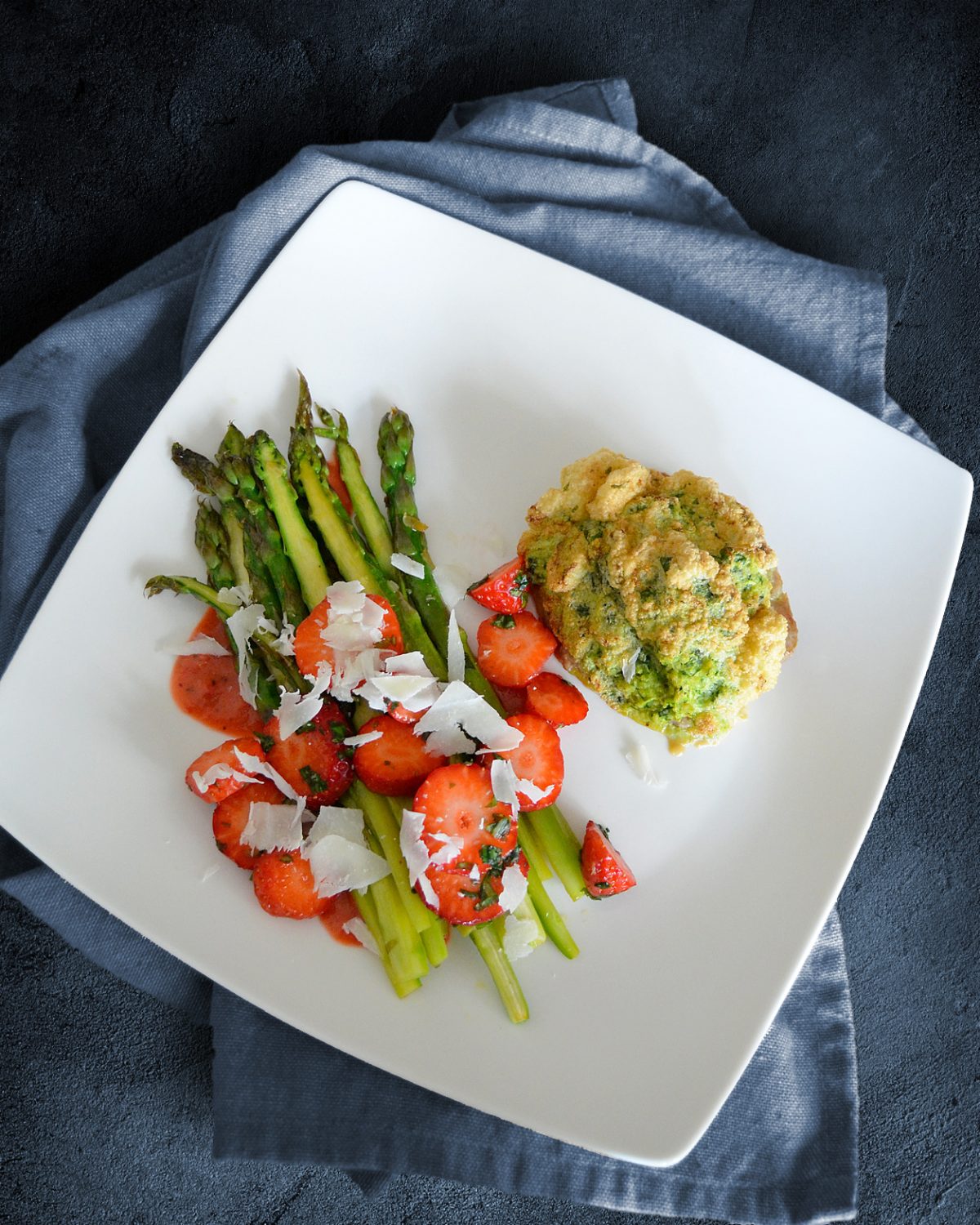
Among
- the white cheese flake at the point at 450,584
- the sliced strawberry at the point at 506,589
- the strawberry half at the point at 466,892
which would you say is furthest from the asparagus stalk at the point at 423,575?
the strawberry half at the point at 466,892

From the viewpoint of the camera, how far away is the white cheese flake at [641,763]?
2.87 meters

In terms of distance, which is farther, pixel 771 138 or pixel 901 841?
pixel 771 138

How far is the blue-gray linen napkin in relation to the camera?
2.93 meters

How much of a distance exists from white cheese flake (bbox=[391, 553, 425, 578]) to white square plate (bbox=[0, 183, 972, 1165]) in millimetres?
211

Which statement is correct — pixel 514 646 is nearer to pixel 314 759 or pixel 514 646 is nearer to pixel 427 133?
pixel 314 759

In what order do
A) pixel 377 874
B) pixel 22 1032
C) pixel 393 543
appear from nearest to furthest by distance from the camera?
pixel 377 874 → pixel 393 543 → pixel 22 1032

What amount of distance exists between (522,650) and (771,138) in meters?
2.18

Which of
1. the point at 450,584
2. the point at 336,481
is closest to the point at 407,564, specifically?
the point at 450,584

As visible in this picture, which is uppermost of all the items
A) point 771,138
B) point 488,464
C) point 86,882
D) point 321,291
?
point 771,138

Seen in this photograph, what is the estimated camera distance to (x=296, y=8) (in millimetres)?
3506

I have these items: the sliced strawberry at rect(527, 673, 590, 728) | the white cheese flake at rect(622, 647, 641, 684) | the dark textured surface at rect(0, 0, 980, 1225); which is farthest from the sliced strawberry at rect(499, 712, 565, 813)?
the dark textured surface at rect(0, 0, 980, 1225)

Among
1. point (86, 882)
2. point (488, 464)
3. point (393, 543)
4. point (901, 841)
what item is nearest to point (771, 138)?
point (488, 464)

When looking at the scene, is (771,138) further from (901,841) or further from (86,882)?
(86,882)

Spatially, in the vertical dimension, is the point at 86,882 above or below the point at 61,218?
below
